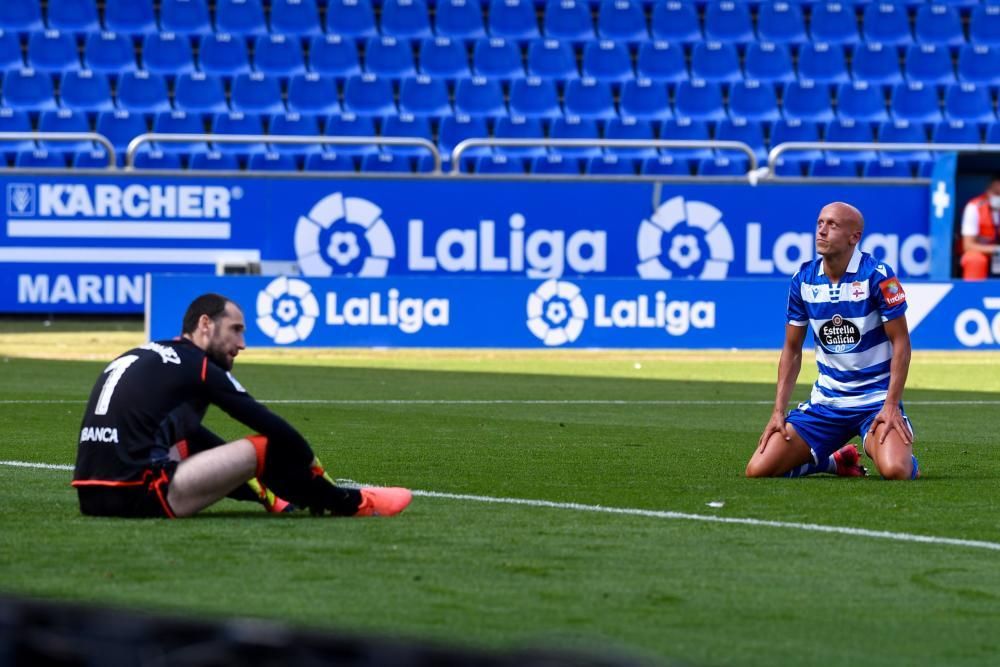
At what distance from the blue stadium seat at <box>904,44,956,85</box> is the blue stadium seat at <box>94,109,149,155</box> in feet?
39.3

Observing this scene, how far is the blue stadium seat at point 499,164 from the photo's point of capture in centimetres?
2498

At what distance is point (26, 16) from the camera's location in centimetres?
2622

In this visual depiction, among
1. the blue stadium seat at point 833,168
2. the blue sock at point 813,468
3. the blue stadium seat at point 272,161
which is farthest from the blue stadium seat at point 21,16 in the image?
the blue sock at point 813,468

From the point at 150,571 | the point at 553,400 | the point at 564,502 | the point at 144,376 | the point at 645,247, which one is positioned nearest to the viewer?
the point at 150,571

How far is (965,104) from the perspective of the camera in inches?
1105

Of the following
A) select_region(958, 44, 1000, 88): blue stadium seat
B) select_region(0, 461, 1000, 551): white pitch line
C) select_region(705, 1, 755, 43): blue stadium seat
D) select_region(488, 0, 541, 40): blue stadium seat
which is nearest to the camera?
select_region(0, 461, 1000, 551): white pitch line

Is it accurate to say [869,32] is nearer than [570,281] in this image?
No

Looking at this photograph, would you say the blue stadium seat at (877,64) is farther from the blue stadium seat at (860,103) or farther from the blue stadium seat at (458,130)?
the blue stadium seat at (458,130)

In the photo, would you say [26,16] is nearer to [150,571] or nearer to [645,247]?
[645,247]

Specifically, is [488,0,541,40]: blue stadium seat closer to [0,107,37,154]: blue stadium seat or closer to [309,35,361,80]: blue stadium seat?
[309,35,361,80]: blue stadium seat

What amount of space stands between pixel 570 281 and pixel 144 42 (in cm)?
788

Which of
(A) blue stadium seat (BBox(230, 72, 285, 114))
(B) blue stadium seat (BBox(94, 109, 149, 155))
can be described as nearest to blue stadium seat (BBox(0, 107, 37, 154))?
(B) blue stadium seat (BBox(94, 109, 149, 155))

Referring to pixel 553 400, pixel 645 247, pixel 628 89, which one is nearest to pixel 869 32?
pixel 628 89

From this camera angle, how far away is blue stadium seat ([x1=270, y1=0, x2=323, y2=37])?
26.8 metres
